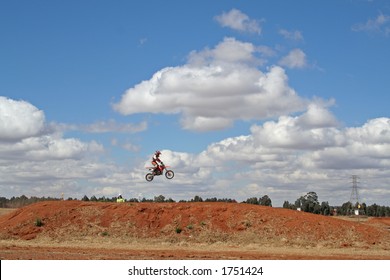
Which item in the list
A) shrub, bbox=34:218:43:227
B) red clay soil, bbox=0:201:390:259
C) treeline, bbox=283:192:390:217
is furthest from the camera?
treeline, bbox=283:192:390:217

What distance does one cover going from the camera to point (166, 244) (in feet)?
150

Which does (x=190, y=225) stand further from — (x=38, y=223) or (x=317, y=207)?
(x=317, y=207)

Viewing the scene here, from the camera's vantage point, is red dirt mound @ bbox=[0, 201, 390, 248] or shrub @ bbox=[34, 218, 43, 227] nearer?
red dirt mound @ bbox=[0, 201, 390, 248]

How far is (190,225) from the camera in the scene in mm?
49094

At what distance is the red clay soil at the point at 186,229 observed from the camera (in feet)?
148

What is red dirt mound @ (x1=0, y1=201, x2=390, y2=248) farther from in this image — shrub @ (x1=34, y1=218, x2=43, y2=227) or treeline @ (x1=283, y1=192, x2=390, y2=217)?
treeline @ (x1=283, y1=192, x2=390, y2=217)

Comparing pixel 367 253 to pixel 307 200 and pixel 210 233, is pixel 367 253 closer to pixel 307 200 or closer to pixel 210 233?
pixel 210 233

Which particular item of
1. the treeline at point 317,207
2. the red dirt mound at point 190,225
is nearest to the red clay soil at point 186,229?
the red dirt mound at point 190,225

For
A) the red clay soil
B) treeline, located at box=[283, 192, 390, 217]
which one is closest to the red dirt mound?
the red clay soil

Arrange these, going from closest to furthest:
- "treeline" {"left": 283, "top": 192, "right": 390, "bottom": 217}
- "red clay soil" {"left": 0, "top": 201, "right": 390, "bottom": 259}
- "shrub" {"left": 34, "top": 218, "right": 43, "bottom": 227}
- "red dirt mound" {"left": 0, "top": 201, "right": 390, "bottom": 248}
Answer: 1. "red clay soil" {"left": 0, "top": 201, "right": 390, "bottom": 259}
2. "red dirt mound" {"left": 0, "top": 201, "right": 390, "bottom": 248}
3. "shrub" {"left": 34, "top": 218, "right": 43, "bottom": 227}
4. "treeline" {"left": 283, "top": 192, "right": 390, "bottom": 217}

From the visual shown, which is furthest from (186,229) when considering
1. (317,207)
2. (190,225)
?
(317,207)

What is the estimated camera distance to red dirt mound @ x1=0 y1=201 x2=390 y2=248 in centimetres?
4700

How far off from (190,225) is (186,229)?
64 centimetres
